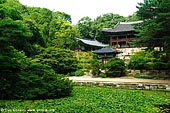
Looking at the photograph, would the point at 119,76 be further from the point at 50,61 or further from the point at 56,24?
the point at 56,24

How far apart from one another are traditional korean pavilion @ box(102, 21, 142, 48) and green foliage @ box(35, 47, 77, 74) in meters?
17.8

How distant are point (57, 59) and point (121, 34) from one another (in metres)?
20.6

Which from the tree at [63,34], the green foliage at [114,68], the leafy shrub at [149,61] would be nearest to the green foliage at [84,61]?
the green foliage at [114,68]

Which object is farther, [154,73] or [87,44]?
[87,44]

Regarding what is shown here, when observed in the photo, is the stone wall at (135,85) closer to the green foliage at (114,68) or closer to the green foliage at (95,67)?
the green foliage at (114,68)

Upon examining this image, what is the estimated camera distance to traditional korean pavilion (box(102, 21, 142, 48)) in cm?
3859

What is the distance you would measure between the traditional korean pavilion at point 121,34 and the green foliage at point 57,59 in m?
17.8

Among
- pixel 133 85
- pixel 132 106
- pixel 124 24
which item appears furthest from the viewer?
pixel 124 24

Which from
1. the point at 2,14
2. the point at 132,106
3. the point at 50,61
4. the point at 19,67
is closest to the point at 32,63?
the point at 19,67

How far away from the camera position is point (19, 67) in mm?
10766

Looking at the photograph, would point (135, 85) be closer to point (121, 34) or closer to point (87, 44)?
point (87, 44)

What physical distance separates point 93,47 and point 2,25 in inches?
1295

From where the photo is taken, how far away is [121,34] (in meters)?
39.6

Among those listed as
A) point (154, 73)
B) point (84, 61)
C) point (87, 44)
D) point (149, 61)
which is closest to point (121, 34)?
point (87, 44)
